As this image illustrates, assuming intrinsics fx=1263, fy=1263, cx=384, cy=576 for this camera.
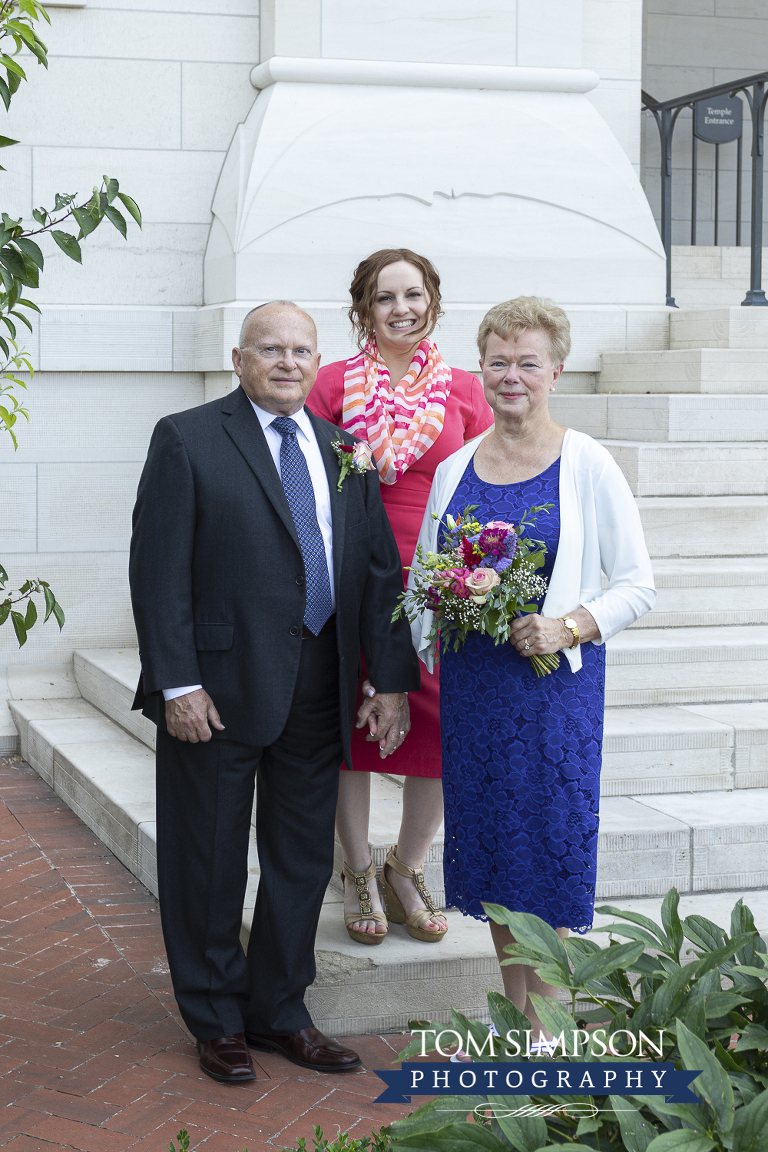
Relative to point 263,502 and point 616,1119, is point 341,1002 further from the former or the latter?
point 616,1119

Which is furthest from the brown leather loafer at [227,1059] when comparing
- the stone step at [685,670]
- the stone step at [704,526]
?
the stone step at [704,526]

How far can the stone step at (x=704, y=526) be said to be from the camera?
18.9ft

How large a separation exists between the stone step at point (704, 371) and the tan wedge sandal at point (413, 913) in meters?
3.54

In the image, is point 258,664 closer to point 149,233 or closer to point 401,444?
point 401,444

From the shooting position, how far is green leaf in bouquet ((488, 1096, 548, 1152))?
1.50 metres

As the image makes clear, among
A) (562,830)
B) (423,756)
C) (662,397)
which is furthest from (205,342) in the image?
(562,830)

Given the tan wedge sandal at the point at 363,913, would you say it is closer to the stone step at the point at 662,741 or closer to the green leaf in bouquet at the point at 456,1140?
the stone step at the point at 662,741

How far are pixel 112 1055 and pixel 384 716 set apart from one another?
118 centimetres

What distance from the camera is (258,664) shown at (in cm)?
318

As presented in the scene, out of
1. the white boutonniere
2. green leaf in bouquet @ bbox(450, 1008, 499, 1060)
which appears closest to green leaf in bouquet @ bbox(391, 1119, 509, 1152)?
green leaf in bouquet @ bbox(450, 1008, 499, 1060)

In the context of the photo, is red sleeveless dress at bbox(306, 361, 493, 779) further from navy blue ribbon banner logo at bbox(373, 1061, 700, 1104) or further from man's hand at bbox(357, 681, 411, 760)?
navy blue ribbon banner logo at bbox(373, 1061, 700, 1104)

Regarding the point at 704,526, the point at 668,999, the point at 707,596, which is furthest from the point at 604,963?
the point at 704,526

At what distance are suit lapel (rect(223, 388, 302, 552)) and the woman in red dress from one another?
49cm

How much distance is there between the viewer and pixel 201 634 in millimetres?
3193
